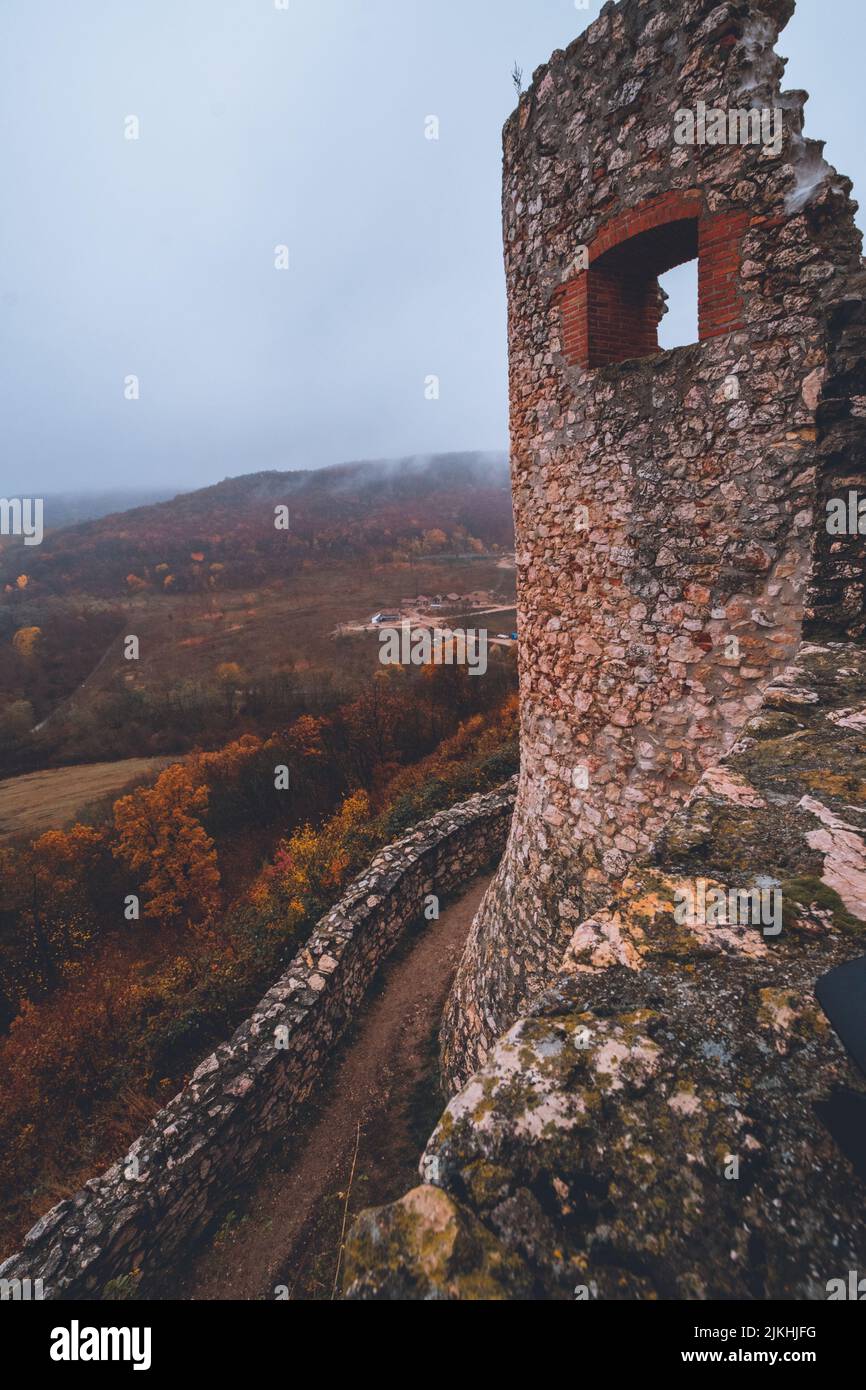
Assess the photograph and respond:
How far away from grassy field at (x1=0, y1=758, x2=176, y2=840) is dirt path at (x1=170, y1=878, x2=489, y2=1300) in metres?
17.7

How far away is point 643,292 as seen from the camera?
479 centimetres

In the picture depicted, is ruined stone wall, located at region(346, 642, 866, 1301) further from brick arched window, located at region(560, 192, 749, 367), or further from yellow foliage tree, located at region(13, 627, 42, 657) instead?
yellow foliage tree, located at region(13, 627, 42, 657)

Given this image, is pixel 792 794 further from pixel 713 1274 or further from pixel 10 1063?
pixel 10 1063

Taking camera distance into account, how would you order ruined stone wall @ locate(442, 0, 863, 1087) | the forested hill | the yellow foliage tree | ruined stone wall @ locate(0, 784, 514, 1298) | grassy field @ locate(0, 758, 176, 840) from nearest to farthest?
ruined stone wall @ locate(442, 0, 863, 1087) → ruined stone wall @ locate(0, 784, 514, 1298) → grassy field @ locate(0, 758, 176, 840) → the yellow foliage tree → the forested hill

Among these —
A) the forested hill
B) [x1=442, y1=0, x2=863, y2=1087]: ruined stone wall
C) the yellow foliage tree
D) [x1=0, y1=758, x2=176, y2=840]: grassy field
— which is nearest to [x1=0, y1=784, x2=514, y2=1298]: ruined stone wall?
[x1=442, y1=0, x2=863, y2=1087]: ruined stone wall

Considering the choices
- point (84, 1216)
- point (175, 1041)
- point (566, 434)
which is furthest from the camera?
point (175, 1041)

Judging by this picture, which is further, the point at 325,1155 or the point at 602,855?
the point at 325,1155

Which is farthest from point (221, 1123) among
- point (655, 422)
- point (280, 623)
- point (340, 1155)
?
point (280, 623)

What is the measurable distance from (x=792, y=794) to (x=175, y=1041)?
8.60 m

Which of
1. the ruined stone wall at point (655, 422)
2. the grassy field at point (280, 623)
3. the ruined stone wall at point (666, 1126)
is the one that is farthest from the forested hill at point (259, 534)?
the ruined stone wall at point (666, 1126)

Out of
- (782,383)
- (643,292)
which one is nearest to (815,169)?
(782,383)

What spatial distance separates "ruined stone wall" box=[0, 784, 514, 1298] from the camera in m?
5.59

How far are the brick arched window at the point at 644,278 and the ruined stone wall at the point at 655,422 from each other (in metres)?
0.02

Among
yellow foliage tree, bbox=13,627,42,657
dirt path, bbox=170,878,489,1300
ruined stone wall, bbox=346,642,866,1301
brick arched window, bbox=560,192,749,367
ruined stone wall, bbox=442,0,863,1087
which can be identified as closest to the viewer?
ruined stone wall, bbox=346,642,866,1301
